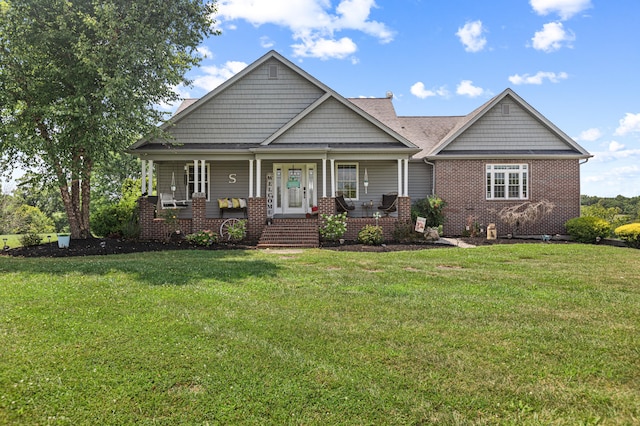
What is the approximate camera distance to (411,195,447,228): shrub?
1664 centimetres

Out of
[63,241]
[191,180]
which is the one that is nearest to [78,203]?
[63,241]

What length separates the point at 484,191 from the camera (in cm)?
1750

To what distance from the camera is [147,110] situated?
47.5 ft

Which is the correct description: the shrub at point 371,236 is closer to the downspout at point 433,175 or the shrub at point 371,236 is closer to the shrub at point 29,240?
the downspout at point 433,175

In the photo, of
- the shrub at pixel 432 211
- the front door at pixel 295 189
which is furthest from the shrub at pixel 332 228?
the shrub at pixel 432 211

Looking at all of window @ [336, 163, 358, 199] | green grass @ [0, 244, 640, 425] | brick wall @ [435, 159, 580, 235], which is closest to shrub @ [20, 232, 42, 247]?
green grass @ [0, 244, 640, 425]

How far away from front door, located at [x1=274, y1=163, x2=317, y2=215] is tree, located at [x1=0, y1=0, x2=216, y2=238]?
5.41m

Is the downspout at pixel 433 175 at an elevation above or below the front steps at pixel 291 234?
above

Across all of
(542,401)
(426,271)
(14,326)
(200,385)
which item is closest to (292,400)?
(200,385)

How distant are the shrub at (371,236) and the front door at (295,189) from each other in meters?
3.72

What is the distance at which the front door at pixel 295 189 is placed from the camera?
17.1m

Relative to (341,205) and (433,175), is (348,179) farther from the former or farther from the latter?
(433,175)

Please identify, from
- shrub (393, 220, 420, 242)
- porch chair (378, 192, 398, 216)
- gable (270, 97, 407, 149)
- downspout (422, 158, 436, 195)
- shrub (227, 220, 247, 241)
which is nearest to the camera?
shrub (227, 220, 247, 241)

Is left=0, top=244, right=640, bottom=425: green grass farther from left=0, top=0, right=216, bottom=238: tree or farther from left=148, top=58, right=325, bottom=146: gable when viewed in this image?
left=148, top=58, right=325, bottom=146: gable
